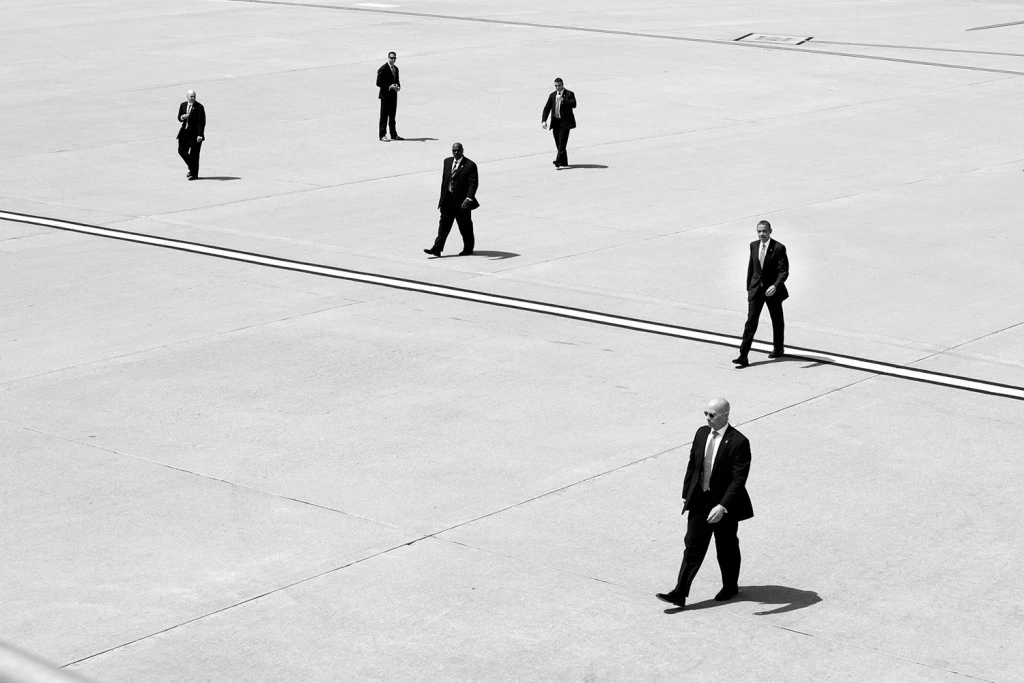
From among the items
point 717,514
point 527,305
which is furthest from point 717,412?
point 527,305

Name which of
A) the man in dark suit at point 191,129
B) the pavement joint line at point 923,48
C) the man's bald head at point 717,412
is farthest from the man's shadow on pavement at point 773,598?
the pavement joint line at point 923,48

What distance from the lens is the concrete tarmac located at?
8.33m

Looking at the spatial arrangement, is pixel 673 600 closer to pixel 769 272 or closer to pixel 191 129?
pixel 769 272

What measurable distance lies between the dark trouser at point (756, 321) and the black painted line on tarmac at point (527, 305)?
0.98 ft

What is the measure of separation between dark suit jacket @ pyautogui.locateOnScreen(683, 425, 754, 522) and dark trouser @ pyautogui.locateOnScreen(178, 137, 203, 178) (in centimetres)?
1642

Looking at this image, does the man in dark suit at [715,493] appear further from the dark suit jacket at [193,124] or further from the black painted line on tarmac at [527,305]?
the dark suit jacket at [193,124]

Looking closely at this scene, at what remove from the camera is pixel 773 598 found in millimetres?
8703

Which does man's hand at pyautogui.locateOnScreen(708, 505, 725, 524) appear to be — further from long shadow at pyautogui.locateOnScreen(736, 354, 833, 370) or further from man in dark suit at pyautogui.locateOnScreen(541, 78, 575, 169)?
man in dark suit at pyautogui.locateOnScreen(541, 78, 575, 169)

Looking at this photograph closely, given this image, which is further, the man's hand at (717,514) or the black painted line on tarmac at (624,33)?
the black painted line on tarmac at (624,33)

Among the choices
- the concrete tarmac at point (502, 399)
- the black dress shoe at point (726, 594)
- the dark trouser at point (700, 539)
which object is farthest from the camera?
the black dress shoe at point (726, 594)

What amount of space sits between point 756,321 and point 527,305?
3.25 metres

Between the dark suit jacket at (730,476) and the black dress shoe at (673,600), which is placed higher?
the dark suit jacket at (730,476)

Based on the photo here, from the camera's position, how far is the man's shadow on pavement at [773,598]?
8.56m

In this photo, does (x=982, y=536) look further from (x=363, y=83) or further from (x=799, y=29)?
A: (x=799, y=29)
